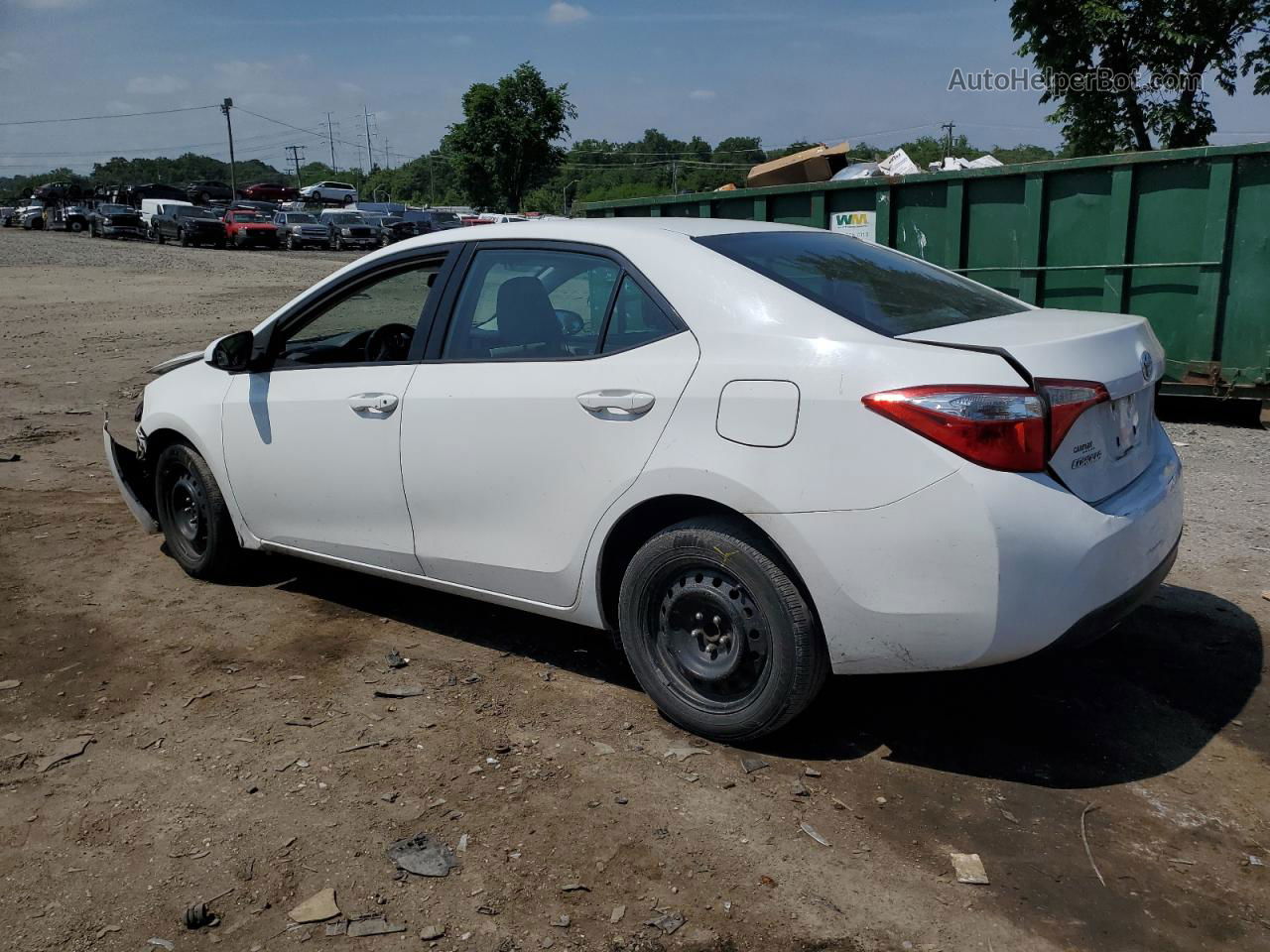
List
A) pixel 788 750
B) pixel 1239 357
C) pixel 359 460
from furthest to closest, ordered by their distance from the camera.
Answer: pixel 1239 357
pixel 359 460
pixel 788 750

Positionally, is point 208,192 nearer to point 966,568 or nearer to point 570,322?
point 570,322

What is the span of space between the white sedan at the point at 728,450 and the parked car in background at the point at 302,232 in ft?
128

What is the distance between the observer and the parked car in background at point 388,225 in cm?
4059

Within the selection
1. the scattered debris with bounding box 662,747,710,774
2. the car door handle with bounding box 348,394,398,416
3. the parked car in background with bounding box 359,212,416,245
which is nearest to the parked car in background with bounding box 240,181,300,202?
the parked car in background with bounding box 359,212,416,245

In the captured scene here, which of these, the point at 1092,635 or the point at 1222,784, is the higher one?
the point at 1092,635

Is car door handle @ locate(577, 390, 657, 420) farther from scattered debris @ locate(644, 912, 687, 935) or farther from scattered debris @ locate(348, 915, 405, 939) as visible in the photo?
scattered debris @ locate(348, 915, 405, 939)

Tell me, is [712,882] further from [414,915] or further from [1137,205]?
[1137,205]

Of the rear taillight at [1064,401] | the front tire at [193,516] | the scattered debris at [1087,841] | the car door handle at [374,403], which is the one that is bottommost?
the scattered debris at [1087,841]

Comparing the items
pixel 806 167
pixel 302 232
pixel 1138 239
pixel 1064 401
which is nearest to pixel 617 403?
pixel 1064 401

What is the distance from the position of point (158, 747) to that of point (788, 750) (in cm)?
210

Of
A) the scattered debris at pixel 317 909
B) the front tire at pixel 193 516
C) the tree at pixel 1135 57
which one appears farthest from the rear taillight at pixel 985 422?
the tree at pixel 1135 57

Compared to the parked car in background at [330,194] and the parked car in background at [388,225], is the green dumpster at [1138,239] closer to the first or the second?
the parked car in background at [388,225]

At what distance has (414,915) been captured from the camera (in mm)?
2812

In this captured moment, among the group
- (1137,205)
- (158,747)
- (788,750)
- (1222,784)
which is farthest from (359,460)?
(1137,205)
